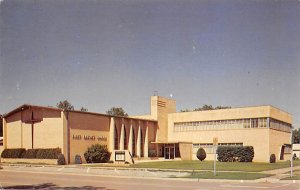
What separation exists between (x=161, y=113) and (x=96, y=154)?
15889 mm

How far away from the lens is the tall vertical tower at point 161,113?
54.0m

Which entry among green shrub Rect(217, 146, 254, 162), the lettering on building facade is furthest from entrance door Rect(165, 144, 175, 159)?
the lettering on building facade

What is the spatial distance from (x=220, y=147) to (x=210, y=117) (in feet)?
19.6

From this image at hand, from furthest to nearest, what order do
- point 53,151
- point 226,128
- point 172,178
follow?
point 226,128, point 53,151, point 172,178

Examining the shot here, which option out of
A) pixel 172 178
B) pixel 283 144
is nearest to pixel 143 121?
pixel 283 144

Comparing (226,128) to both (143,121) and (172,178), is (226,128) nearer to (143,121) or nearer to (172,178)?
(143,121)

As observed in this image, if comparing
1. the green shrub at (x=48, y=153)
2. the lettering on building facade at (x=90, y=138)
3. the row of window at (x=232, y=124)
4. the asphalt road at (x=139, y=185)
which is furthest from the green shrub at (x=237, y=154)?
the asphalt road at (x=139, y=185)

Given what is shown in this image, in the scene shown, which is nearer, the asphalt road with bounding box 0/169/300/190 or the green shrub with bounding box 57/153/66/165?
the asphalt road with bounding box 0/169/300/190

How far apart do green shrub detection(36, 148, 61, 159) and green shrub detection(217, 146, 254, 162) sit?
18.3m

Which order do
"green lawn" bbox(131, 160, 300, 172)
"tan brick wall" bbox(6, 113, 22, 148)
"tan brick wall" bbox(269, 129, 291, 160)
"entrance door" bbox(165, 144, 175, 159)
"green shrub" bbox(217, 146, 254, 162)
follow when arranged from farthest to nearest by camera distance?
1. "entrance door" bbox(165, 144, 175, 159)
2. "tan brick wall" bbox(269, 129, 291, 160)
3. "green shrub" bbox(217, 146, 254, 162)
4. "tan brick wall" bbox(6, 113, 22, 148)
5. "green lawn" bbox(131, 160, 300, 172)

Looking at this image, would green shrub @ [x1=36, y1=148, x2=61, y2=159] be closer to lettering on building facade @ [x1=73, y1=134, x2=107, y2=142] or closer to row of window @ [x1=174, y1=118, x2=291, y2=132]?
lettering on building facade @ [x1=73, y1=134, x2=107, y2=142]

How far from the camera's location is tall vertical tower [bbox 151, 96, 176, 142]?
54.0 metres

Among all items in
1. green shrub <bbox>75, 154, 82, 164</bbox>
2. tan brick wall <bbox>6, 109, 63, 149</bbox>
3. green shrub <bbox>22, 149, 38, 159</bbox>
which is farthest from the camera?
green shrub <bbox>22, 149, 38, 159</bbox>

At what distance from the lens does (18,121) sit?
43625mm
